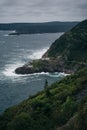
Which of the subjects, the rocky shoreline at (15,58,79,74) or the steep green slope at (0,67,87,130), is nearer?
the steep green slope at (0,67,87,130)

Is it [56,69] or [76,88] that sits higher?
[76,88]

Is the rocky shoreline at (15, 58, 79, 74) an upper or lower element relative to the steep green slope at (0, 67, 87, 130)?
lower

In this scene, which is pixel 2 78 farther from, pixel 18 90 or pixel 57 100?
pixel 57 100

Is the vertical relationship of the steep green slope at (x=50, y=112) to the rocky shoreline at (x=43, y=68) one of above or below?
above

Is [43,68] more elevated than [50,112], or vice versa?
[50,112]

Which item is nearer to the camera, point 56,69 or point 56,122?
point 56,122

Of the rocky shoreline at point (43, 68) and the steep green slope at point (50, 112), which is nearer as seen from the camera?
the steep green slope at point (50, 112)

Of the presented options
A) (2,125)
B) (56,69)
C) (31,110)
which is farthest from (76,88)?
(56,69)

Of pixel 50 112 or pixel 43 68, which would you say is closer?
pixel 50 112
